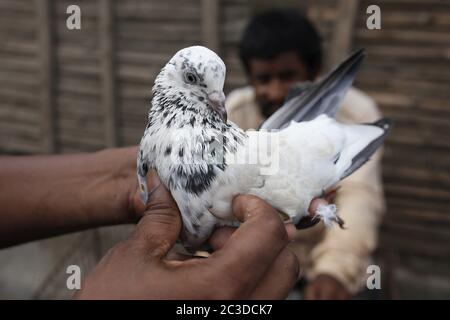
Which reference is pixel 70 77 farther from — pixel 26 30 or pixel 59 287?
pixel 59 287

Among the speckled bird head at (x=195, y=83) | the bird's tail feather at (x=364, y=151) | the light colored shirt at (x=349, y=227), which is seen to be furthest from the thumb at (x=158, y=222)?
the light colored shirt at (x=349, y=227)

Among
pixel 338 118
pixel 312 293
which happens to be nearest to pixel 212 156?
pixel 312 293

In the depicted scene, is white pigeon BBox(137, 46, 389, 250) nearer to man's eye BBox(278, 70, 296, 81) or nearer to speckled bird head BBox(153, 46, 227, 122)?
speckled bird head BBox(153, 46, 227, 122)

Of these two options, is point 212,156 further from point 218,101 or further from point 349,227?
point 349,227

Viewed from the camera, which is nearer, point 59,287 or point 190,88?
point 190,88

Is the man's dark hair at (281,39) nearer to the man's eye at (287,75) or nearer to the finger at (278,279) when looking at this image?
the man's eye at (287,75)

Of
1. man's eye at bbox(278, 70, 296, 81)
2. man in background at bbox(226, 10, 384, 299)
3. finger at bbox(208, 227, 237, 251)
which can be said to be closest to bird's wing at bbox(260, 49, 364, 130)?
finger at bbox(208, 227, 237, 251)
